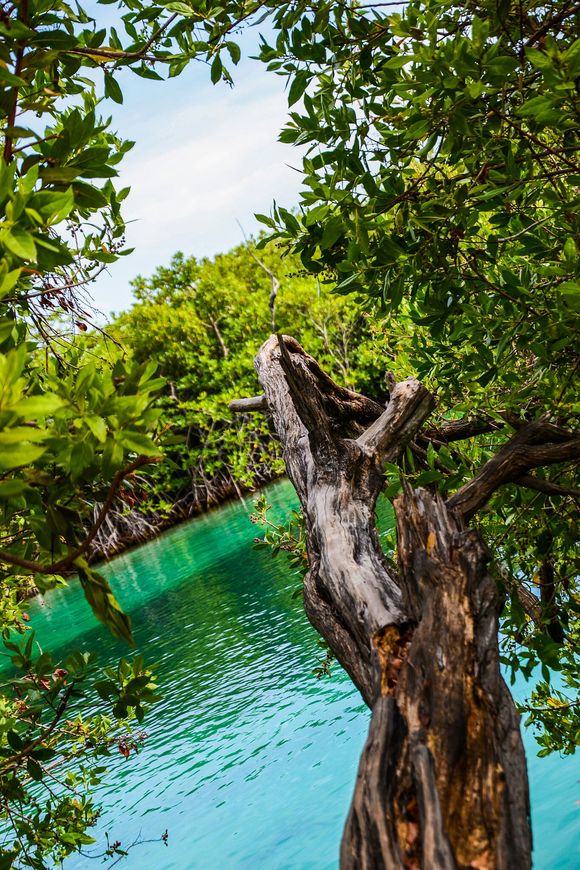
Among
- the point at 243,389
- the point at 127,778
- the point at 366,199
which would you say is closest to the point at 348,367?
the point at 243,389

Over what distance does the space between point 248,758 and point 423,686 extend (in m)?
7.70

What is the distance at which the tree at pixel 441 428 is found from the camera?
55.1 inches

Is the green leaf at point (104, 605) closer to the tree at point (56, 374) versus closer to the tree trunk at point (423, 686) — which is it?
the tree at point (56, 374)

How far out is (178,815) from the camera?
25.7 feet

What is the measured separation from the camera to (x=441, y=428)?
12.7 feet

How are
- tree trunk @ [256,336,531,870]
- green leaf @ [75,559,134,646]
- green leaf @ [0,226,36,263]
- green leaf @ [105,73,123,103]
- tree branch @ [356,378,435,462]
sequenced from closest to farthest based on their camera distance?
1. tree trunk @ [256,336,531,870]
2. green leaf @ [0,226,36,263]
3. green leaf @ [75,559,134,646]
4. green leaf @ [105,73,123,103]
5. tree branch @ [356,378,435,462]

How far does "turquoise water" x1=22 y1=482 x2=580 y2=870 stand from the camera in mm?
6492

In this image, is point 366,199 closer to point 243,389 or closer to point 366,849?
point 366,849

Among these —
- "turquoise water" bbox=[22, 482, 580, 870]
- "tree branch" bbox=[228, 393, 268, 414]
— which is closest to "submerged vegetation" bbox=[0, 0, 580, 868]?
"tree branch" bbox=[228, 393, 268, 414]

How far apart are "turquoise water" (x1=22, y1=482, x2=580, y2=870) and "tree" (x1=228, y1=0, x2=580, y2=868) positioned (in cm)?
353

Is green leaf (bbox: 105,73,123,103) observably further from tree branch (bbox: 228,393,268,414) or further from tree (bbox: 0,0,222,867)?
tree branch (bbox: 228,393,268,414)

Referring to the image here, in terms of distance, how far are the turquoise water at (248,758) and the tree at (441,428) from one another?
139 inches

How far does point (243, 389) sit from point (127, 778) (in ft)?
80.5

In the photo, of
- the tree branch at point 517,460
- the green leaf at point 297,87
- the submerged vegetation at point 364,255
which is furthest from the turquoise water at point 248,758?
the green leaf at point 297,87
